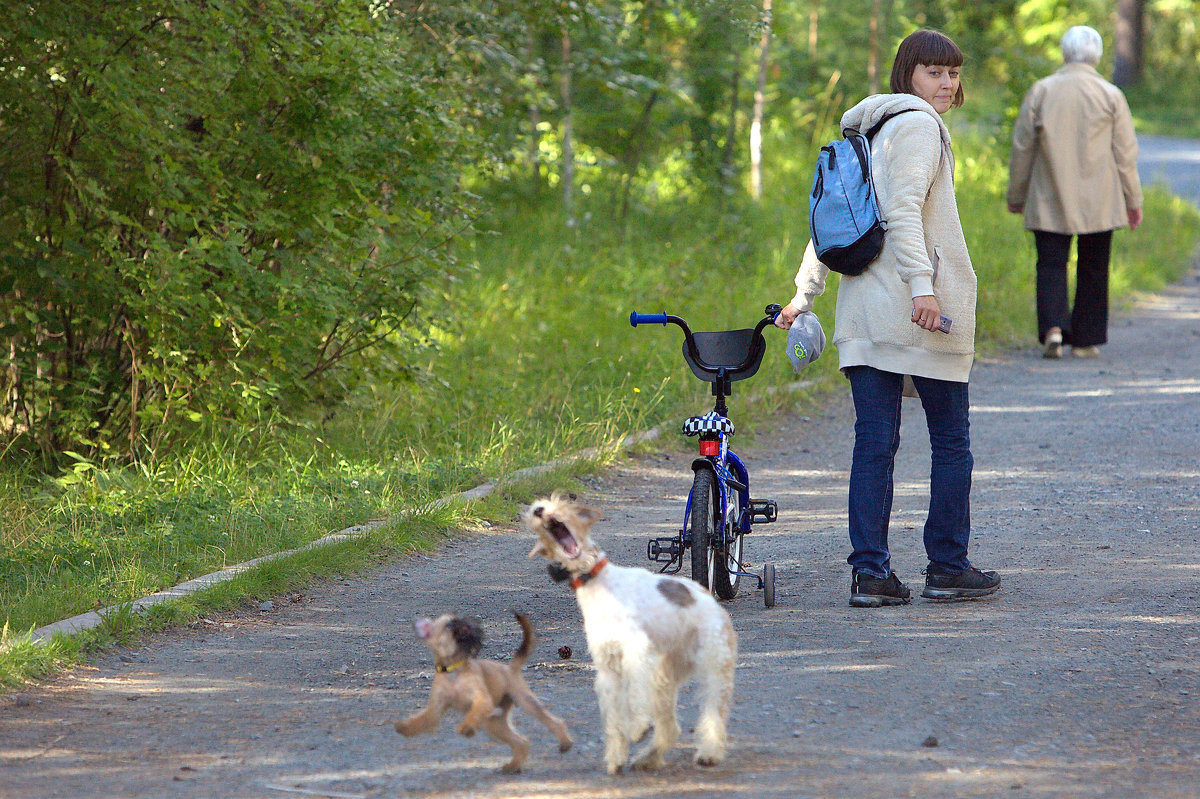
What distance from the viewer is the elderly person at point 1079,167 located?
32.1 ft

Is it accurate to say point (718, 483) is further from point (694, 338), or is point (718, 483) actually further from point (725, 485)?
point (694, 338)

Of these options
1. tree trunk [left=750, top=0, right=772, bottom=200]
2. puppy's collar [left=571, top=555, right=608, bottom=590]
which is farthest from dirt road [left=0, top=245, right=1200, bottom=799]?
tree trunk [left=750, top=0, right=772, bottom=200]

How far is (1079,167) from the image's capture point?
9836 mm

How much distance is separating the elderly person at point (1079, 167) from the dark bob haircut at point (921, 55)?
567cm

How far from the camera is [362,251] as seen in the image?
23.4 feet

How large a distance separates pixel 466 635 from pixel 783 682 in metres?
1.20

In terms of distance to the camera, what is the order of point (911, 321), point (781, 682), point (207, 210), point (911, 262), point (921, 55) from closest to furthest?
point (781, 682)
point (911, 262)
point (911, 321)
point (921, 55)
point (207, 210)

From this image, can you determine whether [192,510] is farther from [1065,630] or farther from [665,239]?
[665,239]

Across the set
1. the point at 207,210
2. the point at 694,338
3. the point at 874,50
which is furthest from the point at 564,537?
the point at 874,50

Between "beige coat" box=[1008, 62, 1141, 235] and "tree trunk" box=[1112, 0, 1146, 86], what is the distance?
29.3 metres

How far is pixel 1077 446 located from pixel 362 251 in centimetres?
430

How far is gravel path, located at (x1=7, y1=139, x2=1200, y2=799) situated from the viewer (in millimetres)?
3229

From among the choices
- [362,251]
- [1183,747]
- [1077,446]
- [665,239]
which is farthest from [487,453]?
[665,239]

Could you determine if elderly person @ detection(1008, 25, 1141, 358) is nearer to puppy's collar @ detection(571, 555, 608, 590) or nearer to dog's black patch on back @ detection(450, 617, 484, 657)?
puppy's collar @ detection(571, 555, 608, 590)
